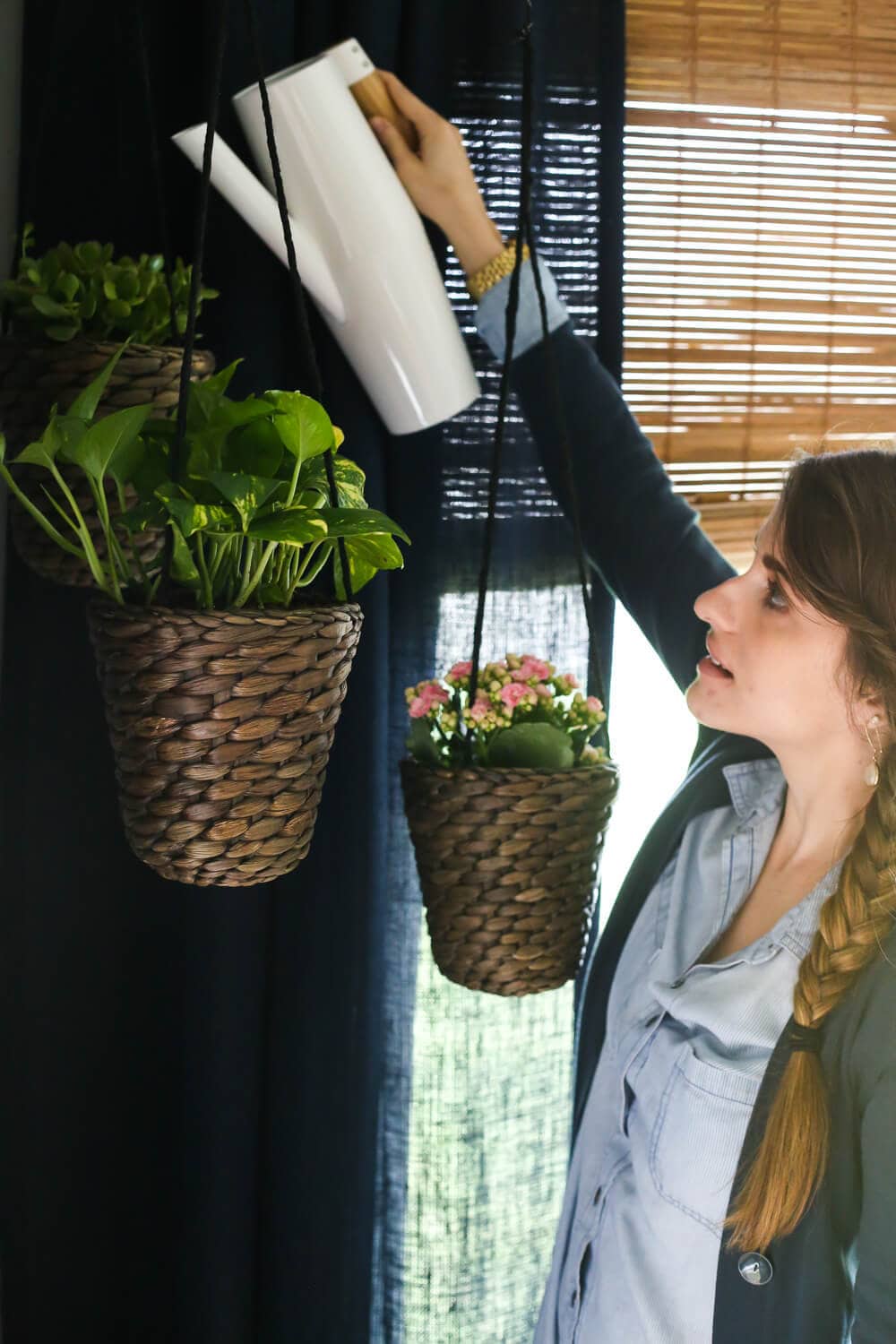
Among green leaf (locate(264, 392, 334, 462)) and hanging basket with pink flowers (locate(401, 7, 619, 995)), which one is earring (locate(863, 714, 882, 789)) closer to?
hanging basket with pink flowers (locate(401, 7, 619, 995))

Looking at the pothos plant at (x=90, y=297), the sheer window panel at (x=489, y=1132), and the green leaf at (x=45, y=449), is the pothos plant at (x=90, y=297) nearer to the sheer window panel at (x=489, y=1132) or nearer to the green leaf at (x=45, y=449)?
the green leaf at (x=45, y=449)

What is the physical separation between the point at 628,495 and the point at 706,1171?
2.02 ft

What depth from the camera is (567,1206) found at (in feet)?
3.43

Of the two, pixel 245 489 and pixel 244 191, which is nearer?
pixel 245 489

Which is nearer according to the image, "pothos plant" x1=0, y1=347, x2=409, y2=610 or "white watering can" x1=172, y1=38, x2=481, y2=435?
"pothos plant" x1=0, y1=347, x2=409, y2=610

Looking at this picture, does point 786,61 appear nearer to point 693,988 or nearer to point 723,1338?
point 693,988

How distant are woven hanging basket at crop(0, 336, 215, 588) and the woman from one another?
0.35 meters

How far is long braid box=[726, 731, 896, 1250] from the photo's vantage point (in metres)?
0.85

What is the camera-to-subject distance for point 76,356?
767 millimetres

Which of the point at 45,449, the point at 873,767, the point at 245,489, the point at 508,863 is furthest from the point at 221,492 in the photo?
the point at 873,767

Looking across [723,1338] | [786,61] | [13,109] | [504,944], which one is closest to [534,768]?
[504,944]

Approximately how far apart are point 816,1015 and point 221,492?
2.02 feet

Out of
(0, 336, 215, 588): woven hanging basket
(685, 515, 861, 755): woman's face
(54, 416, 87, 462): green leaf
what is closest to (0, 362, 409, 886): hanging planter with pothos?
(54, 416, 87, 462): green leaf

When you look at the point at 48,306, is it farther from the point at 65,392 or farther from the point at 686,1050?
the point at 686,1050
